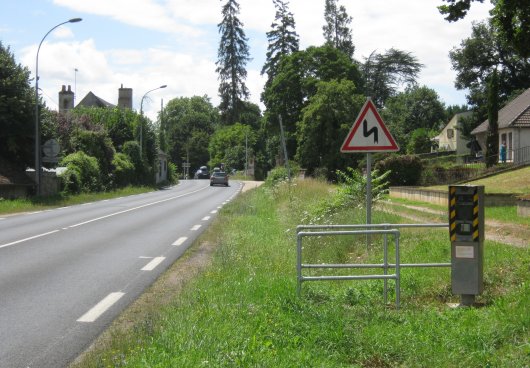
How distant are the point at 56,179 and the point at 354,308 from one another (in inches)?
1294

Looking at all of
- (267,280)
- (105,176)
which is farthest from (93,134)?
(267,280)

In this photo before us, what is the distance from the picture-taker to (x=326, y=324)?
6.30 m

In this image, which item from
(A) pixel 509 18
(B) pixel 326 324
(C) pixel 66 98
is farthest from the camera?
(C) pixel 66 98

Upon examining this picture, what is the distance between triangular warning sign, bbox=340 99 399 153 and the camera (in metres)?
8.97

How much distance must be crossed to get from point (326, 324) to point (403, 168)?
29566 millimetres

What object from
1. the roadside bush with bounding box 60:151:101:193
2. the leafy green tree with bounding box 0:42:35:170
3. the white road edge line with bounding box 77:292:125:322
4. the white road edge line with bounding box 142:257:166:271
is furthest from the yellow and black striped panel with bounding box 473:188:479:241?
the roadside bush with bounding box 60:151:101:193

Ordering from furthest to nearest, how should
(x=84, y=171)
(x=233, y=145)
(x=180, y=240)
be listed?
(x=233, y=145) < (x=84, y=171) < (x=180, y=240)

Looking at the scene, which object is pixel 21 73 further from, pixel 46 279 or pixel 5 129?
pixel 46 279

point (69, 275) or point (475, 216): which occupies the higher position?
point (475, 216)

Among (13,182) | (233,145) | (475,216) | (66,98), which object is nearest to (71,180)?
(13,182)

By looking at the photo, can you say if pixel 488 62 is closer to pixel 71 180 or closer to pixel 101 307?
pixel 71 180

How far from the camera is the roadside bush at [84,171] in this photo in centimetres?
4134

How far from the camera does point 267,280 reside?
8680 millimetres

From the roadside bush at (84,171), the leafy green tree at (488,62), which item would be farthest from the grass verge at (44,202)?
the leafy green tree at (488,62)
